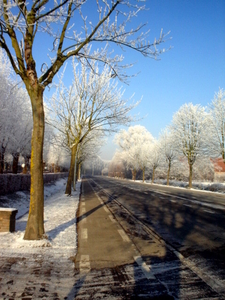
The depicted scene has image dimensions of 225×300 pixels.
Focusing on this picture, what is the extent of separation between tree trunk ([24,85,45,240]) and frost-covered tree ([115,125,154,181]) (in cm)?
4936

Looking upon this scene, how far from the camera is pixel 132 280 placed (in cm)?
363

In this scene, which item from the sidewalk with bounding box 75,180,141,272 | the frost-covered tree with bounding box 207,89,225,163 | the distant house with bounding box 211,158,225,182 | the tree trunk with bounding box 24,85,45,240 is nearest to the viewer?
the sidewalk with bounding box 75,180,141,272

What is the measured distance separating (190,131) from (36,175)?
29.7m

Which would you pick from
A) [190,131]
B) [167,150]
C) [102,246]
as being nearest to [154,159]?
[167,150]

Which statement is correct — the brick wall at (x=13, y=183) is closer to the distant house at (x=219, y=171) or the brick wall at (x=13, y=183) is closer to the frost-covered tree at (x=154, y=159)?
the frost-covered tree at (x=154, y=159)

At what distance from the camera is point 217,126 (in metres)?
27.6

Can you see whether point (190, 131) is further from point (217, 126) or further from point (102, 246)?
point (102, 246)

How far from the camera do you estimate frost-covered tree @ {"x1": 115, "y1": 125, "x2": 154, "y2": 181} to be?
57559 mm

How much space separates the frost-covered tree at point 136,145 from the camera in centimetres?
5756

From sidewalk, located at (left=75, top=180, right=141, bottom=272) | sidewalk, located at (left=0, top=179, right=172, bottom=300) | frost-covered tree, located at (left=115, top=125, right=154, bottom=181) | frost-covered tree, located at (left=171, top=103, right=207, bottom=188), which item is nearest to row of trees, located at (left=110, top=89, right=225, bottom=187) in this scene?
frost-covered tree, located at (left=171, top=103, right=207, bottom=188)

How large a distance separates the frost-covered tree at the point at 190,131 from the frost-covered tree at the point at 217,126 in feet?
7.27

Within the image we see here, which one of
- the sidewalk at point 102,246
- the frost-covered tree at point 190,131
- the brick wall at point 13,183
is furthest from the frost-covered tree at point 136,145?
the sidewalk at point 102,246

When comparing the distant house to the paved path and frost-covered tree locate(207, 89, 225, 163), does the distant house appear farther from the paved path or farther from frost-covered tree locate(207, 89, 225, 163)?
the paved path

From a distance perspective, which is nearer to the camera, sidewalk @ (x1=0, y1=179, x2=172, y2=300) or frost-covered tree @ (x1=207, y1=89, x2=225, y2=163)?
sidewalk @ (x1=0, y1=179, x2=172, y2=300)
